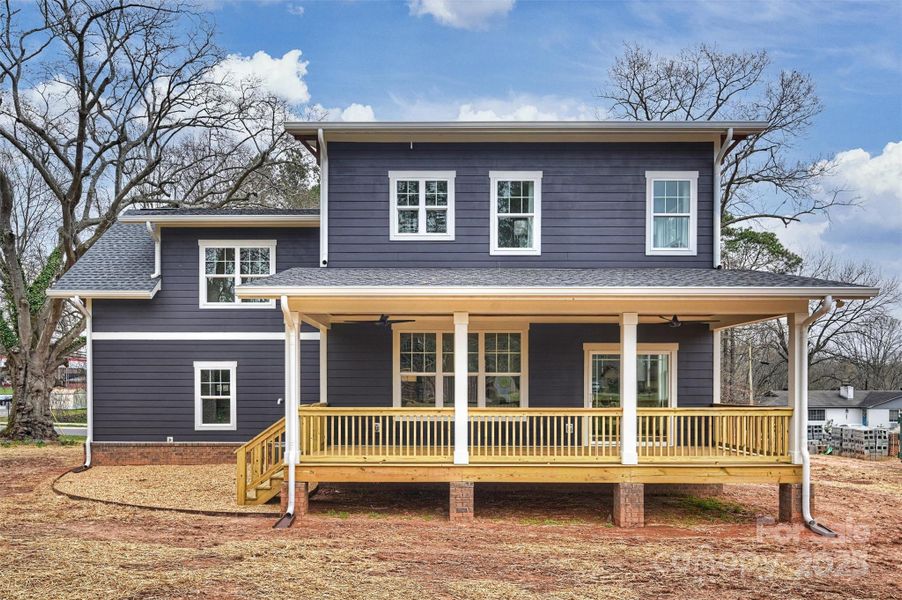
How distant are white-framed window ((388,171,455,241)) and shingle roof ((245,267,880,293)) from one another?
0.82 meters

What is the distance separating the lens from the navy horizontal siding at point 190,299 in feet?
48.6

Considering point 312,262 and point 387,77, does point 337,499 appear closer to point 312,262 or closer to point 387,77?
point 312,262

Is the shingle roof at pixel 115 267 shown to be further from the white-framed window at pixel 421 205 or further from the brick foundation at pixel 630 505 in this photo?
the brick foundation at pixel 630 505

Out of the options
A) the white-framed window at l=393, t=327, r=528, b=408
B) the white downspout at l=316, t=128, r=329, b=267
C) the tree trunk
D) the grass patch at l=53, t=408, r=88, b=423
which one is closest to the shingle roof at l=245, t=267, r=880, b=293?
the white downspout at l=316, t=128, r=329, b=267

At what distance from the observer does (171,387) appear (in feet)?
48.4

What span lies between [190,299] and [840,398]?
1717 inches

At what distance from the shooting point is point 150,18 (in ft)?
72.9

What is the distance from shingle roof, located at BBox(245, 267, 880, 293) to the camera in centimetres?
1004

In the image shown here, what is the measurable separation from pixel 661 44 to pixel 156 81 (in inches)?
731

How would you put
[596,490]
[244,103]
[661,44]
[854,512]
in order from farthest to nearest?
[661,44] → [244,103] → [596,490] → [854,512]

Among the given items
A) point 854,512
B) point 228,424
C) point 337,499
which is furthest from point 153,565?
point 854,512

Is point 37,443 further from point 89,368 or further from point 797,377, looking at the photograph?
point 797,377

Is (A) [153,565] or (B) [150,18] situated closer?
(A) [153,565]

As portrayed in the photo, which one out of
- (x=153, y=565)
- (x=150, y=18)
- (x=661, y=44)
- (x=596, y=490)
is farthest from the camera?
(x=661, y=44)
